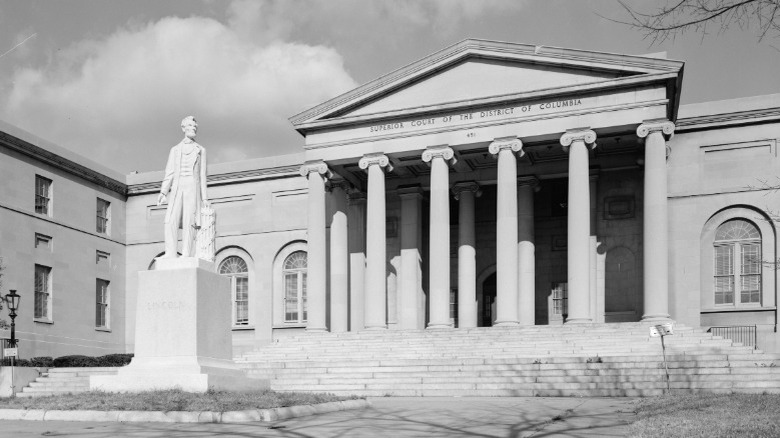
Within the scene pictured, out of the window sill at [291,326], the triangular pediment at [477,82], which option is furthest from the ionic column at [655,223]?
the window sill at [291,326]

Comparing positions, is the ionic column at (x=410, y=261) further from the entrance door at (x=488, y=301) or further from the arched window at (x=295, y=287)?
the arched window at (x=295, y=287)

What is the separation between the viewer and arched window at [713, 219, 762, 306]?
37.0 m

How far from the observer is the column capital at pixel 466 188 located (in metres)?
41.2

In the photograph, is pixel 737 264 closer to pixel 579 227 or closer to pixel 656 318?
pixel 656 318

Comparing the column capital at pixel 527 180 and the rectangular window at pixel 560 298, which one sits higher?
the column capital at pixel 527 180

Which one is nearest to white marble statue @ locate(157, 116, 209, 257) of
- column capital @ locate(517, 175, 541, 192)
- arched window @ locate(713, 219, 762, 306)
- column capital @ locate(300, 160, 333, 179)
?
column capital @ locate(300, 160, 333, 179)

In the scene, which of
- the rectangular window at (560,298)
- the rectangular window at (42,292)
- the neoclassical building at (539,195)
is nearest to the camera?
the neoclassical building at (539,195)

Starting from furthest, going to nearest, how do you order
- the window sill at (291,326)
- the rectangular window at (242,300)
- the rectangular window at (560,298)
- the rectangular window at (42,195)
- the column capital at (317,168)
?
the rectangular window at (242,300) < the window sill at (291,326) < the rectangular window at (42,195) < the rectangular window at (560,298) < the column capital at (317,168)

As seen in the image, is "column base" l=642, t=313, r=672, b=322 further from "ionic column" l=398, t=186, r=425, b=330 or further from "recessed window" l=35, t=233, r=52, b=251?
"recessed window" l=35, t=233, r=52, b=251

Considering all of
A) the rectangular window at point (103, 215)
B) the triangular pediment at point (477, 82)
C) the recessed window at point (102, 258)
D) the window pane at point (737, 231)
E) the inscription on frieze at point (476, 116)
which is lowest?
the recessed window at point (102, 258)

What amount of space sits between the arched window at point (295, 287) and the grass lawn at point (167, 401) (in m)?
27.5

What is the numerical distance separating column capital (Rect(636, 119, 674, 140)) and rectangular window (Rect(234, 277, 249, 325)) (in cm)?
2355

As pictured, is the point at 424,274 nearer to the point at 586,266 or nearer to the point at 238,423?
the point at 586,266

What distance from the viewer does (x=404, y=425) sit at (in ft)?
49.1
